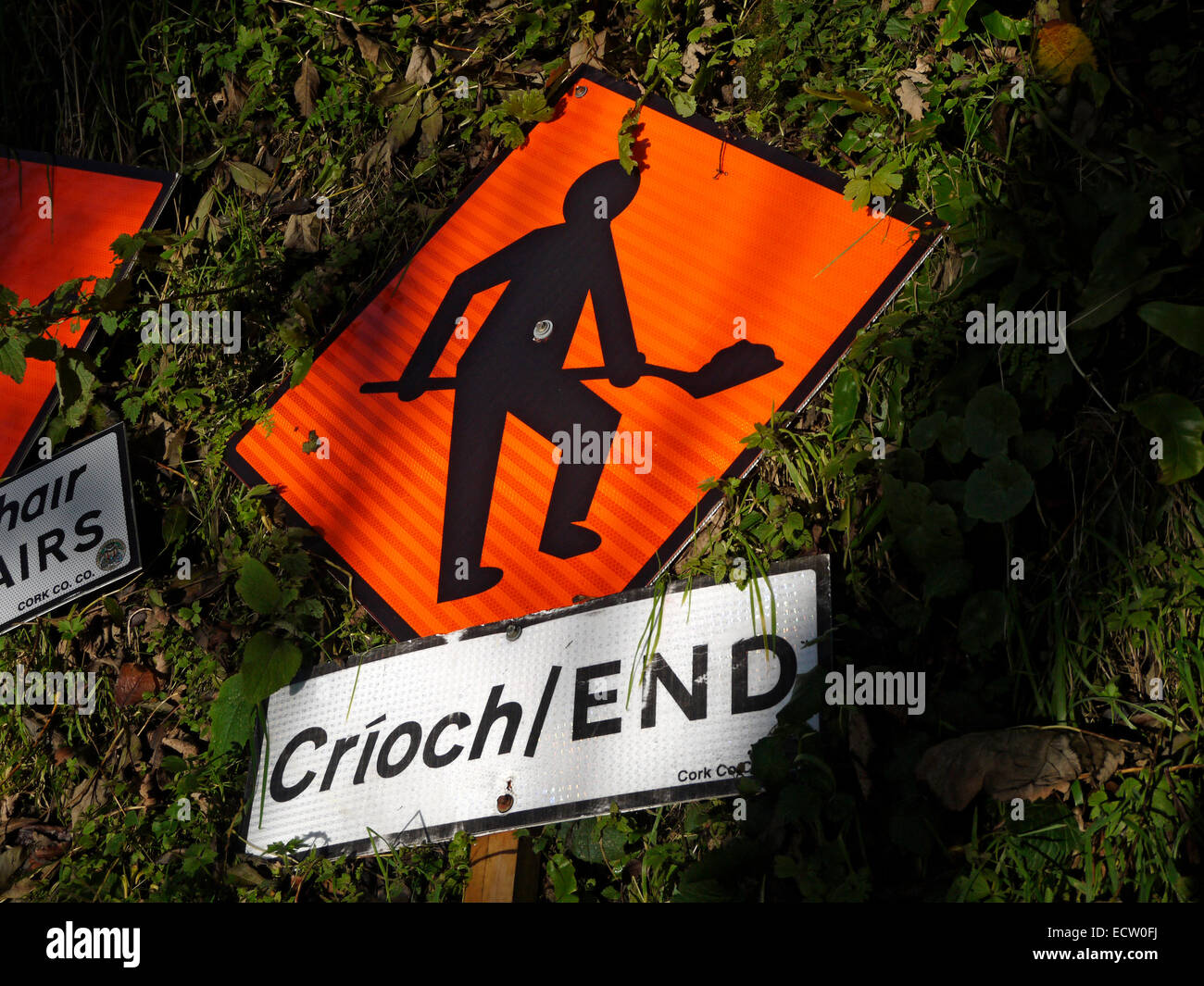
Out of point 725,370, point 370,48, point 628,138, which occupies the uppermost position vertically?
point 370,48

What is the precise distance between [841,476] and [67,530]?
7.64ft

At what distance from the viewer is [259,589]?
8.95 feet

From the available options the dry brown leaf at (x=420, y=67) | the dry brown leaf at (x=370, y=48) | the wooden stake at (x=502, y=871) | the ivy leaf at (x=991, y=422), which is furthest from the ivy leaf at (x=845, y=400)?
the dry brown leaf at (x=370, y=48)

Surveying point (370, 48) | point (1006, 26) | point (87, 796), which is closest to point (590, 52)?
point (370, 48)

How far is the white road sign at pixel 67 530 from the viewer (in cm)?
292

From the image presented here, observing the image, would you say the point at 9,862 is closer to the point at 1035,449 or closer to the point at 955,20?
the point at 1035,449

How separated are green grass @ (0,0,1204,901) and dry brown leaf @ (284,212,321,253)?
0.14 feet

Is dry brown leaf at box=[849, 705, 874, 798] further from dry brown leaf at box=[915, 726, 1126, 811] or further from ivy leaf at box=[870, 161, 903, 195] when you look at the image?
ivy leaf at box=[870, 161, 903, 195]

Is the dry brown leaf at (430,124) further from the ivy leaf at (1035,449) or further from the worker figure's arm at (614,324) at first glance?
the ivy leaf at (1035,449)

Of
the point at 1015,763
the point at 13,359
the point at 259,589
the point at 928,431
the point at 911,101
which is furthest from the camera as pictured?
the point at 13,359

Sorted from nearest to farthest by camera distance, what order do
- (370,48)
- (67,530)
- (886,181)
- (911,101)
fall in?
1. (886,181)
2. (911,101)
3. (67,530)
4. (370,48)

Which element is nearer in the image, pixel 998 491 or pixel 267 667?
pixel 998 491
